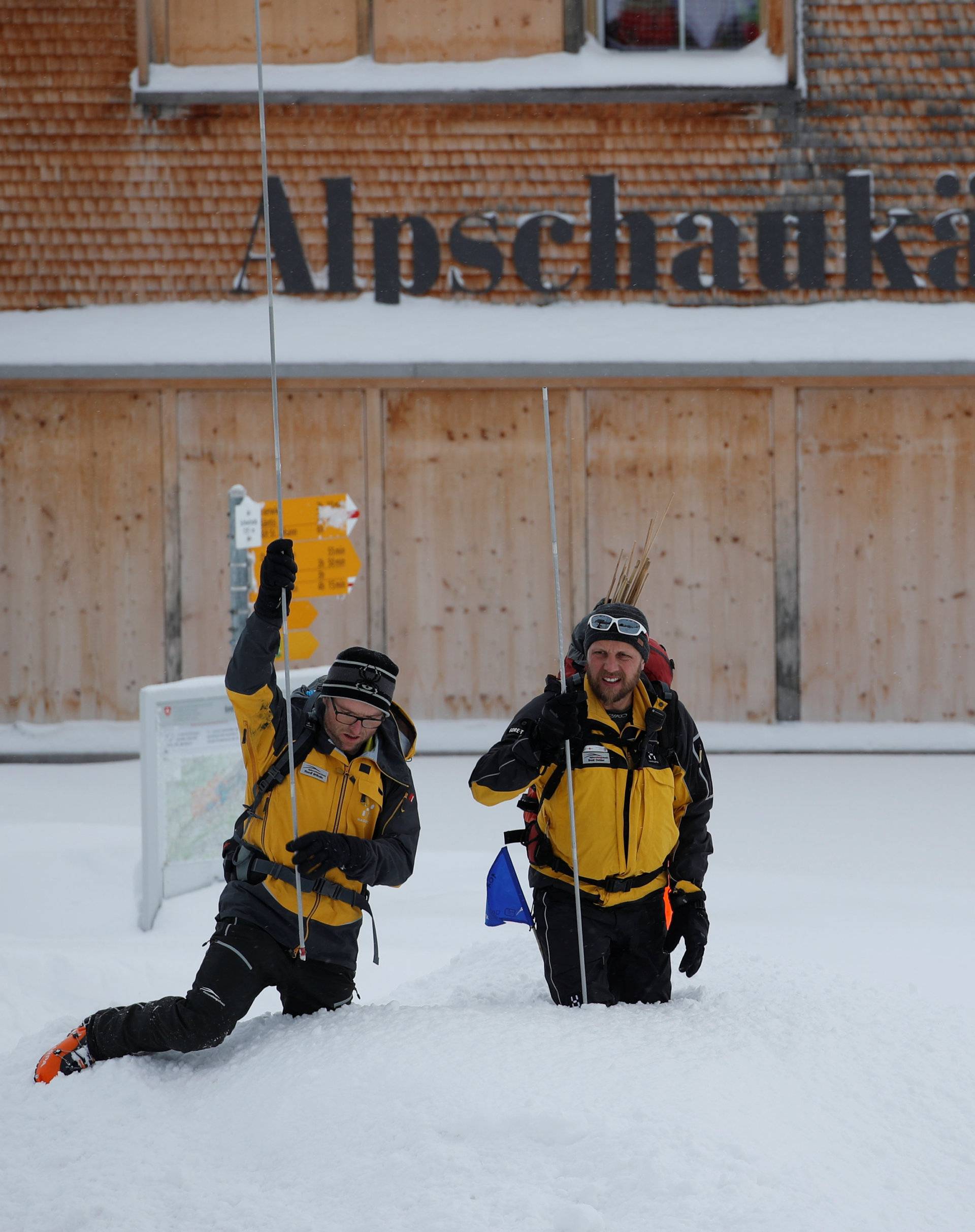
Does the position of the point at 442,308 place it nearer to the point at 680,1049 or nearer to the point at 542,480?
the point at 542,480

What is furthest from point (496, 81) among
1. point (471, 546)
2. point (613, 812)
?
point (613, 812)

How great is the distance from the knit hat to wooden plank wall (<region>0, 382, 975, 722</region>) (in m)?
6.50

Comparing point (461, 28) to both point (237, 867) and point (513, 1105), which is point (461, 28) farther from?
point (513, 1105)

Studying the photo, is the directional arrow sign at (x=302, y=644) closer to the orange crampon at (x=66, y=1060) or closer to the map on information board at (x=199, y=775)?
the map on information board at (x=199, y=775)

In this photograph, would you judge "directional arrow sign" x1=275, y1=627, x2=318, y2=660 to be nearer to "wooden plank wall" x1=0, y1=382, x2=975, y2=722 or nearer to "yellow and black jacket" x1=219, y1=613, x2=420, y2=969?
"wooden plank wall" x1=0, y1=382, x2=975, y2=722

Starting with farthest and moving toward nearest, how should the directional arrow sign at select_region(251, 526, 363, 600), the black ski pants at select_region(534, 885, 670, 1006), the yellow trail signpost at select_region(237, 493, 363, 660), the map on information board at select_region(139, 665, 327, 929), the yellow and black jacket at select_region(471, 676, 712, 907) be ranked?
the directional arrow sign at select_region(251, 526, 363, 600)
the yellow trail signpost at select_region(237, 493, 363, 660)
the map on information board at select_region(139, 665, 327, 929)
the black ski pants at select_region(534, 885, 670, 1006)
the yellow and black jacket at select_region(471, 676, 712, 907)

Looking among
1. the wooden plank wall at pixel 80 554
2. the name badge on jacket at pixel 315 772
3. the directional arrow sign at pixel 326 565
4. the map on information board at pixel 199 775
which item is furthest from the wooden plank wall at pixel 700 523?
the name badge on jacket at pixel 315 772

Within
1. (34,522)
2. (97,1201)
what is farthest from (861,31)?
(97,1201)

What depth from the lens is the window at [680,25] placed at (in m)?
10.1

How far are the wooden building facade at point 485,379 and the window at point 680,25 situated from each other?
0.57 feet

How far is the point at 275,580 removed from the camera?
3.63 m

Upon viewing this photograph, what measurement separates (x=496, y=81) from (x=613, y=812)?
7.74 meters

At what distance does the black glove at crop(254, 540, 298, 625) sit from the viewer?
363 centimetres

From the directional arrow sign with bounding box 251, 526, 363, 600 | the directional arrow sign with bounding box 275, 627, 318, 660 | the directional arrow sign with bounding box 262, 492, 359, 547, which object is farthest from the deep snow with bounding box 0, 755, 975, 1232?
the directional arrow sign with bounding box 262, 492, 359, 547
